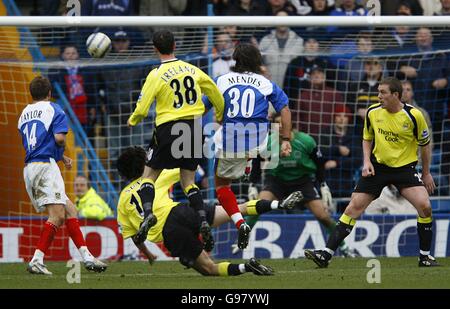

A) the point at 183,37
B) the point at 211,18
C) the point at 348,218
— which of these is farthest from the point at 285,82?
the point at 348,218

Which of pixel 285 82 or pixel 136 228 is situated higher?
pixel 285 82

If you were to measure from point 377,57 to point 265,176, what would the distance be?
2.74 meters

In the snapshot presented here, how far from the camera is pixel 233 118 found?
12.5 meters

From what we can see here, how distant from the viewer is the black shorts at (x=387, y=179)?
1274cm

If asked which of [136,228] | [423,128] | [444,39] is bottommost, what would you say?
[136,228]

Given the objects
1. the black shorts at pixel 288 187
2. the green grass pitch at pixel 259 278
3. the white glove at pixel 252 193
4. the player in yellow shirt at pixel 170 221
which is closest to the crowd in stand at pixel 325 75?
the white glove at pixel 252 193

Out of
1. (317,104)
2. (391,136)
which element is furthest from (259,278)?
(317,104)

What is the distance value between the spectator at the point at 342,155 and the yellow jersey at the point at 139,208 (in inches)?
209

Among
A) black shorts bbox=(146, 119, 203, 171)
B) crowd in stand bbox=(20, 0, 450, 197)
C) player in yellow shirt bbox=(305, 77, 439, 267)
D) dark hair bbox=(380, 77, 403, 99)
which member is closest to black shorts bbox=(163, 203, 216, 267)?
black shorts bbox=(146, 119, 203, 171)

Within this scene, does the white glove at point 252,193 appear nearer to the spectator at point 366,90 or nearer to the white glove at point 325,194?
the white glove at point 325,194

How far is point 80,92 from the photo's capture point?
17.8 metres

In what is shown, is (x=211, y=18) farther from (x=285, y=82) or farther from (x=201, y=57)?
(x=285, y=82)

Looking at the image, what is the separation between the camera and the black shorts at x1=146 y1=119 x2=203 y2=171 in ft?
39.0

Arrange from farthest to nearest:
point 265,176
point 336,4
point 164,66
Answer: point 336,4, point 265,176, point 164,66
